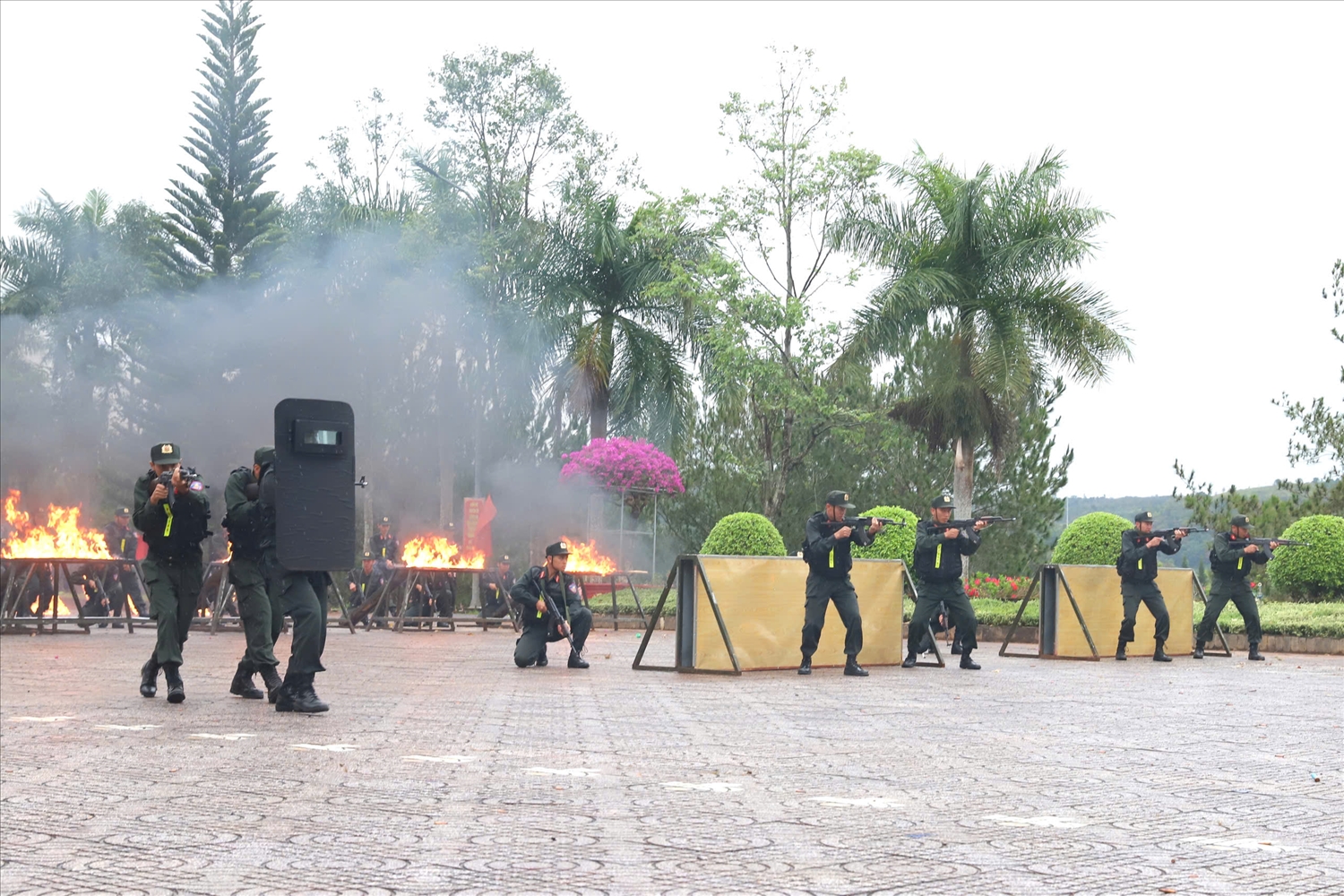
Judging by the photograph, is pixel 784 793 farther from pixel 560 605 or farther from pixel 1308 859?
pixel 560 605

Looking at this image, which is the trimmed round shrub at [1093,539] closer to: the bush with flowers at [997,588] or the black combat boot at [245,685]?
the bush with flowers at [997,588]

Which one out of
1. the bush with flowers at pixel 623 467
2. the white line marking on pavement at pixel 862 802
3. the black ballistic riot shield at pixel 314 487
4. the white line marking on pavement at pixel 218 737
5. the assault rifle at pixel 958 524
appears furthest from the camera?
the bush with flowers at pixel 623 467

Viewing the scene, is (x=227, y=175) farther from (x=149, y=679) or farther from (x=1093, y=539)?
(x=149, y=679)

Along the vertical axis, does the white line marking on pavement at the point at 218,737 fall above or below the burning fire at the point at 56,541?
below

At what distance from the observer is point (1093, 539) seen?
2730 cm

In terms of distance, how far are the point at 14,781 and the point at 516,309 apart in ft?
104

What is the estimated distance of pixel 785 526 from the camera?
138 feet

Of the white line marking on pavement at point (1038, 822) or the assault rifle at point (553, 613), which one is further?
the assault rifle at point (553, 613)

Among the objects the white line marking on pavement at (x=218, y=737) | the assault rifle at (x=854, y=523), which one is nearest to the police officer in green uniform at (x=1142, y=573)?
the assault rifle at (x=854, y=523)

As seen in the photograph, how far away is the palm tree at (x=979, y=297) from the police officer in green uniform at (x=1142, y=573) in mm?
12035

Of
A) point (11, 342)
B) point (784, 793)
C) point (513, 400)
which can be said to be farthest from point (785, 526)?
point (784, 793)

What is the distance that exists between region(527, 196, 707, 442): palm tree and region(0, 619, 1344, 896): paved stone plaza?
2338 cm

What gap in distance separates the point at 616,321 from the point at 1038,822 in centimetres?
3082

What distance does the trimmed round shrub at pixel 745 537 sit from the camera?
27.3 meters
